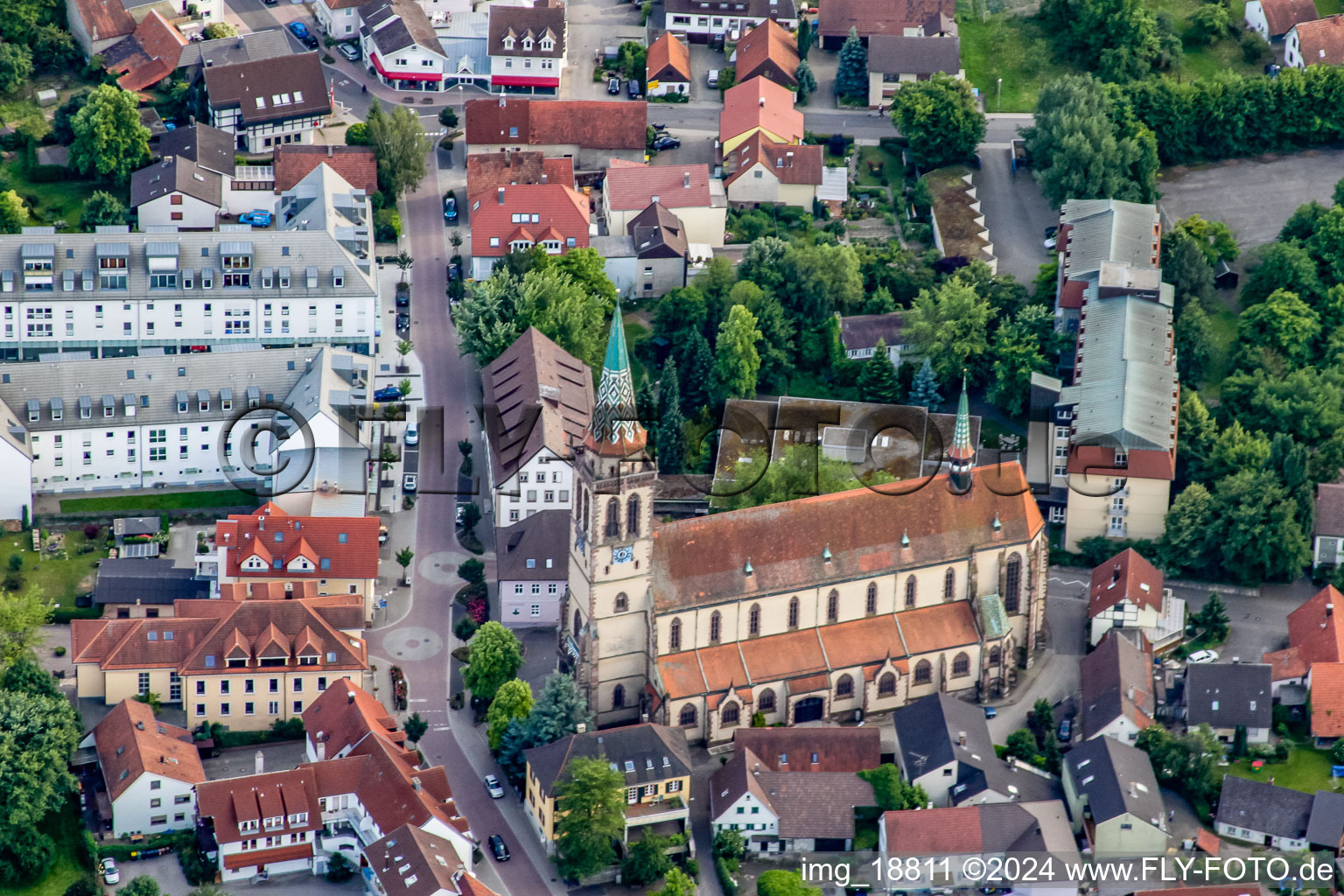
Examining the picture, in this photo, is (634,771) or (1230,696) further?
(1230,696)

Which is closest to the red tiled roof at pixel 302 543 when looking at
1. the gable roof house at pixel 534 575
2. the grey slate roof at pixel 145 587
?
the grey slate roof at pixel 145 587

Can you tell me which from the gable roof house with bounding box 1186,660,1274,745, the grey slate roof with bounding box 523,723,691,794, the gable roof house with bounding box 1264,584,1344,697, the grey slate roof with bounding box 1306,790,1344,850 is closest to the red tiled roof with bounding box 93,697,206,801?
the grey slate roof with bounding box 523,723,691,794

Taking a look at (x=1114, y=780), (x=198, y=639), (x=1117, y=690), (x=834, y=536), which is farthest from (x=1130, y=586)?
(x=198, y=639)

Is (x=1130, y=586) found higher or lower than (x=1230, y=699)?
higher

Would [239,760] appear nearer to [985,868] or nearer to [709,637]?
[709,637]

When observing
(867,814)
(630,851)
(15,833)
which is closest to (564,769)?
(630,851)

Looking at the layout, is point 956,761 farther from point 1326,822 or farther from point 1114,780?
point 1326,822

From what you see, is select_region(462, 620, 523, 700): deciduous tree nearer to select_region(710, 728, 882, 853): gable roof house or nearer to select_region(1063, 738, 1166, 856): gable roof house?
select_region(710, 728, 882, 853): gable roof house
